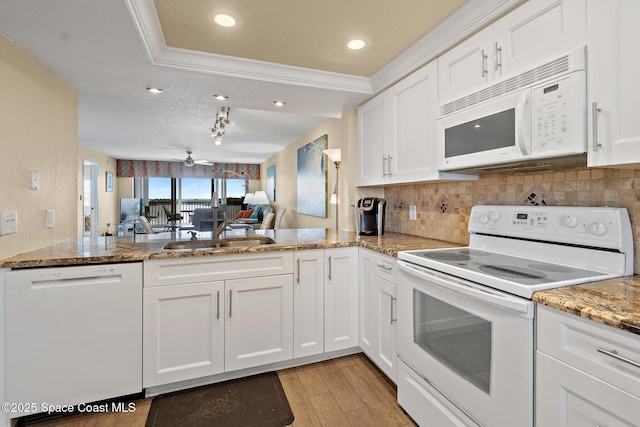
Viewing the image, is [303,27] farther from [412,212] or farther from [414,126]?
[412,212]

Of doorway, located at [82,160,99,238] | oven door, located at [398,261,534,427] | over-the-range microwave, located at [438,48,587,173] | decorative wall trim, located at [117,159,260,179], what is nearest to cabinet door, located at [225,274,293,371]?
oven door, located at [398,261,534,427]

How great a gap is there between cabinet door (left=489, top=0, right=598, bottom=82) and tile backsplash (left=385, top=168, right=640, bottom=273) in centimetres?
55

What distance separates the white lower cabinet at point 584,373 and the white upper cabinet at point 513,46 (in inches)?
41.3

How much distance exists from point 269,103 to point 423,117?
143 cm

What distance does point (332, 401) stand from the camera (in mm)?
1878

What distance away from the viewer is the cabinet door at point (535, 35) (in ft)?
4.05

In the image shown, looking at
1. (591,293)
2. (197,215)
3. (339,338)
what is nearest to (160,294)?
(339,338)

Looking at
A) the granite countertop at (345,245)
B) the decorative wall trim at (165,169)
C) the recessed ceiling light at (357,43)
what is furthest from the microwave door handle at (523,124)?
the decorative wall trim at (165,169)

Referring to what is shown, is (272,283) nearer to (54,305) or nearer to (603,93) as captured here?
(54,305)

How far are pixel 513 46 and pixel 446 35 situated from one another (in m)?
0.46

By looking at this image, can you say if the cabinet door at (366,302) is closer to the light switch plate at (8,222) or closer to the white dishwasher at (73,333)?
the white dishwasher at (73,333)

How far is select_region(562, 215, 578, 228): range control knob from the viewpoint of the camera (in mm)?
1385

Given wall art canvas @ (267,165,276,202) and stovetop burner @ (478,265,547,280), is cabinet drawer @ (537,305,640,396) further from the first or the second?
wall art canvas @ (267,165,276,202)

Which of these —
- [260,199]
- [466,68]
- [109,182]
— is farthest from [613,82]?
[109,182]
